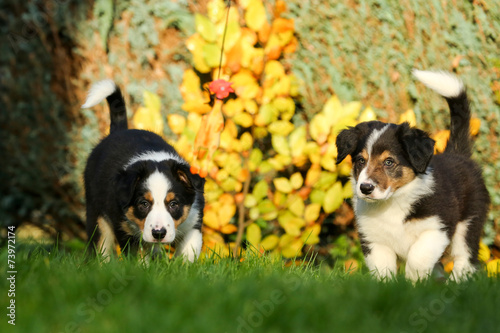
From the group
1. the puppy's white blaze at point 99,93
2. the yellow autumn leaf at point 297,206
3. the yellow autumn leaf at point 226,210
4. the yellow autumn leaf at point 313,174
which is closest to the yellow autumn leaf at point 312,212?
the yellow autumn leaf at point 297,206

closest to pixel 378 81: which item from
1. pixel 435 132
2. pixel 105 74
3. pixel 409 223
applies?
pixel 435 132

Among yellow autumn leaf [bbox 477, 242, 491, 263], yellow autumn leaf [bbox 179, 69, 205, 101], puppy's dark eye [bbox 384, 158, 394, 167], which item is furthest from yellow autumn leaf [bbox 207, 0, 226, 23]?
yellow autumn leaf [bbox 477, 242, 491, 263]

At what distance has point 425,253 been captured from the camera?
3428 mm

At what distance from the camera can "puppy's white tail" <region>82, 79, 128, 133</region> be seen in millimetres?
4043

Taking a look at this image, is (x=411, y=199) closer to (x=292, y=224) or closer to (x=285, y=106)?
(x=292, y=224)

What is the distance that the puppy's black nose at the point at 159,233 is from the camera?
338 centimetres

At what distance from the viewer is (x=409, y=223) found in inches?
141

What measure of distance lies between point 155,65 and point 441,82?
2.11 metres

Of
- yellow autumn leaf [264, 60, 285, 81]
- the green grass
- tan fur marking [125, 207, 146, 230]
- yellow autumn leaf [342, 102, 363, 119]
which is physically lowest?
tan fur marking [125, 207, 146, 230]

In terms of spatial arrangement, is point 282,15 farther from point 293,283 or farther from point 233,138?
point 293,283

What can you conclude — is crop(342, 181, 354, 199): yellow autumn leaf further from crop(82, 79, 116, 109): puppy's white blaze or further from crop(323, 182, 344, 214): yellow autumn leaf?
crop(82, 79, 116, 109): puppy's white blaze

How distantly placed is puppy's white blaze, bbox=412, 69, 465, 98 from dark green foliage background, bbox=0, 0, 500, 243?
1.65 feet

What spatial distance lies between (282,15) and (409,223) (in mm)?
1746

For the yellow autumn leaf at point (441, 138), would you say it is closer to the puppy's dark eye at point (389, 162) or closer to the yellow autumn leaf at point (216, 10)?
the puppy's dark eye at point (389, 162)
